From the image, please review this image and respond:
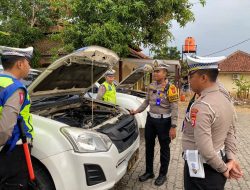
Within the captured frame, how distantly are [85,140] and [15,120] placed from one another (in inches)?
42.8

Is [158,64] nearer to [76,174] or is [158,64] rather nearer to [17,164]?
[76,174]

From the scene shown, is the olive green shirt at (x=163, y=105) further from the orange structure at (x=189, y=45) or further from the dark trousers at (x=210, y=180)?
the orange structure at (x=189, y=45)

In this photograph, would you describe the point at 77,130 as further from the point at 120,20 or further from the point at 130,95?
the point at 120,20

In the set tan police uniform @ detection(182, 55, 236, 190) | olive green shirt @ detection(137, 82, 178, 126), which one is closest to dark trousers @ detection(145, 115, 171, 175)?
olive green shirt @ detection(137, 82, 178, 126)

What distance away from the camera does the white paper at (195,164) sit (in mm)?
2596

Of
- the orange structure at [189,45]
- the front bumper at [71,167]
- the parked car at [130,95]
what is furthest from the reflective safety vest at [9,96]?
the orange structure at [189,45]

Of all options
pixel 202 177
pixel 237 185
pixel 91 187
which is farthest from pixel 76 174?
pixel 237 185

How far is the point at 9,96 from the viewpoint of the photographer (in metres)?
2.56

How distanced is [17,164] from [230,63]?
46.6 m

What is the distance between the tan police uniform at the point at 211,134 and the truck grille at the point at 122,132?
135 cm

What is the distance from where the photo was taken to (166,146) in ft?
16.7

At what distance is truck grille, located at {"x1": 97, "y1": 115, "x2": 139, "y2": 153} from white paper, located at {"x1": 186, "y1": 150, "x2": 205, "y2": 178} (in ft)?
4.66

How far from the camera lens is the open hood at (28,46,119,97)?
4.09 meters

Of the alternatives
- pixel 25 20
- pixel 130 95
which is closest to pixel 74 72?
pixel 130 95
